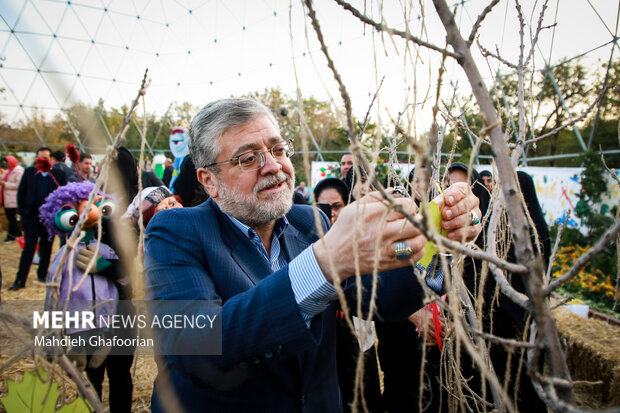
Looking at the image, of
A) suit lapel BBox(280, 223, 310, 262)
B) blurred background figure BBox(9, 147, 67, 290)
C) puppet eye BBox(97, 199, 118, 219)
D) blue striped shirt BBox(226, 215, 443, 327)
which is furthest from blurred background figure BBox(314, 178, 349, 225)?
blurred background figure BBox(9, 147, 67, 290)

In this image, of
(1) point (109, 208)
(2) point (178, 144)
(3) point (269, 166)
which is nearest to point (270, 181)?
(3) point (269, 166)

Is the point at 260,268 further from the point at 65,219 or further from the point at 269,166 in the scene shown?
the point at 65,219

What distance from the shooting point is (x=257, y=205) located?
1336 millimetres

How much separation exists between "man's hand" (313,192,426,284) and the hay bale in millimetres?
2683

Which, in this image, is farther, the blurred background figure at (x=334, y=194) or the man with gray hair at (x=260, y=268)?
the blurred background figure at (x=334, y=194)

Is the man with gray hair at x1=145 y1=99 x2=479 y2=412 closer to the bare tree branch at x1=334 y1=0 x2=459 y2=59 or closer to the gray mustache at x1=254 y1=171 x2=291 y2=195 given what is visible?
the gray mustache at x1=254 y1=171 x2=291 y2=195

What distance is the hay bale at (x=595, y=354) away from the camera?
2.81m

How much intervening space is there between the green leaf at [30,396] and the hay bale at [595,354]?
3162 millimetres

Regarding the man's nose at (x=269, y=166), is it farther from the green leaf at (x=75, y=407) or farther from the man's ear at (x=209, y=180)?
the green leaf at (x=75, y=407)

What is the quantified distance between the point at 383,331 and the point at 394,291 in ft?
4.60

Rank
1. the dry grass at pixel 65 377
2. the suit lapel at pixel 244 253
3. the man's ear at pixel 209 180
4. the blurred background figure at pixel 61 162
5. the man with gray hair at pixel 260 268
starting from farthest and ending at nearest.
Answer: the blurred background figure at pixel 61 162 < the dry grass at pixel 65 377 < the man's ear at pixel 209 180 < the suit lapel at pixel 244 253 < the man with gray hair at pixel 260 268

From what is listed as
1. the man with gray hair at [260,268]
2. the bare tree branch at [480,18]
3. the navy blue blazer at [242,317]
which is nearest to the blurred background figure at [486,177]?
the man with gray hair at [260,268]

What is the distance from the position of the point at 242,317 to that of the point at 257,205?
51 centimetres

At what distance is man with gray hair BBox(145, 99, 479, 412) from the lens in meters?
0.82
